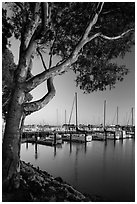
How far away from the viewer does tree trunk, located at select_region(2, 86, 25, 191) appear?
4199 millimetres

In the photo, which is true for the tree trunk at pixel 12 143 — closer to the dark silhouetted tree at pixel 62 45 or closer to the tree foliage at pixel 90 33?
the dark silhouetted tree at pixel 62 45

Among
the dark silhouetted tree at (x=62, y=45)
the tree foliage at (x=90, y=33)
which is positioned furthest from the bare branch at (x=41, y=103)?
the tree foliage at (x=90, y=33)

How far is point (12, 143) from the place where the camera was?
4352mm

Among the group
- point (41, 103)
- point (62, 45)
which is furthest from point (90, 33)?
point (41, 103)

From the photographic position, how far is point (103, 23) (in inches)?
247

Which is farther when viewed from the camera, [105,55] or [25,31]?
[105,55]

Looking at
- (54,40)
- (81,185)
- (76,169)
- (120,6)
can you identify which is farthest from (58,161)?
(120,6)

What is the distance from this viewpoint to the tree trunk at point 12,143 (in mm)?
4199

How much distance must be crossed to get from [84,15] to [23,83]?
3.67m

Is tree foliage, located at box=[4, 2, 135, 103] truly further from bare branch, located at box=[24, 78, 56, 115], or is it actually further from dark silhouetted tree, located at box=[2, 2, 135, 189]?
bare branch, located at box=[24, 78, 56, 115]

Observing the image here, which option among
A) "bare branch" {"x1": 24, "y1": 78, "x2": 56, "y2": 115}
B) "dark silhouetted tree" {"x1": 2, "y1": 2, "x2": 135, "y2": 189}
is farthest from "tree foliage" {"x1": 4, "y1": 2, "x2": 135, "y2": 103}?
"bare branch" {"x1": 24, "y1": 78, "x2": 56, "y2": 115}

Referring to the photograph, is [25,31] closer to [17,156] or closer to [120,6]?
[120,6]

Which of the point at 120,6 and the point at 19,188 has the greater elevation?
the point at 120,6

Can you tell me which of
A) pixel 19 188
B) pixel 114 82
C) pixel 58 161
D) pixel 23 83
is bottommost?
pixel 58 161
